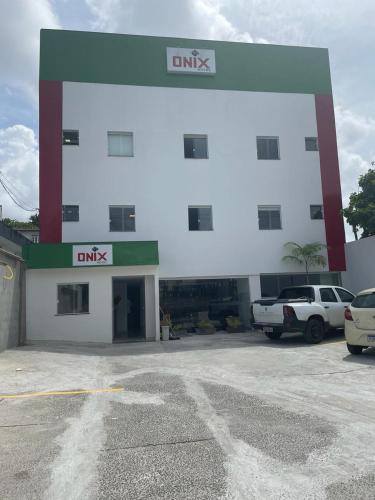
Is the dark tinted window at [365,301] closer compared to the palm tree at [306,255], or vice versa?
the dark tinted window at [365,301]

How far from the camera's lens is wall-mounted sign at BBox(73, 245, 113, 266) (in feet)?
48.6

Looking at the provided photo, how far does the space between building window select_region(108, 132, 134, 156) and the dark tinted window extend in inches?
450

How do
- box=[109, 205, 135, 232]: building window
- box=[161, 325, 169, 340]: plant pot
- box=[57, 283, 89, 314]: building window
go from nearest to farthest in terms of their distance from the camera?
box=[57, 283, 89, 314]: building window, box=[161, 325, 169, 340]: plant pot, box=[109, 205, 135, 232]: building window

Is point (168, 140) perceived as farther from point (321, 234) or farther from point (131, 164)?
point (321, 234)

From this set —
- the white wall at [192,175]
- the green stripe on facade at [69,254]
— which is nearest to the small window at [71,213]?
the white wall at [192,175]

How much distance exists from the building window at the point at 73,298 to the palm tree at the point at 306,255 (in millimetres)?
8713

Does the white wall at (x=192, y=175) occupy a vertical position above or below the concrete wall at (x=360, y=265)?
above

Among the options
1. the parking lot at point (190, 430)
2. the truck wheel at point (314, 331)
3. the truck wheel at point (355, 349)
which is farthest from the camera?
the truck wheel at point (314, 331)

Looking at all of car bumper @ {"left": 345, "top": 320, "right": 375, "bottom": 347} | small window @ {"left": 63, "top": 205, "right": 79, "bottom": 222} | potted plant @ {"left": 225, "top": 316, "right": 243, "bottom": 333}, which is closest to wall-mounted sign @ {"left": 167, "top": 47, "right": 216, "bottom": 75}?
small window @ {"left": 63, "top": 205, "right": 79, "bottom": 222}

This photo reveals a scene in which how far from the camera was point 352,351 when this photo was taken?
10367 millimetres

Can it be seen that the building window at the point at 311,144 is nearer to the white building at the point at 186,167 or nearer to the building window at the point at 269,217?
the white building at the point at 186,167

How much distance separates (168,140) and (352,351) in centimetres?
1177

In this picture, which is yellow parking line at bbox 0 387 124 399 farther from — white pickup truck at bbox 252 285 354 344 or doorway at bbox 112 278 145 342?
doorway at bbox 112 278 145 342

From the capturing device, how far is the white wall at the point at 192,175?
1706 cm
